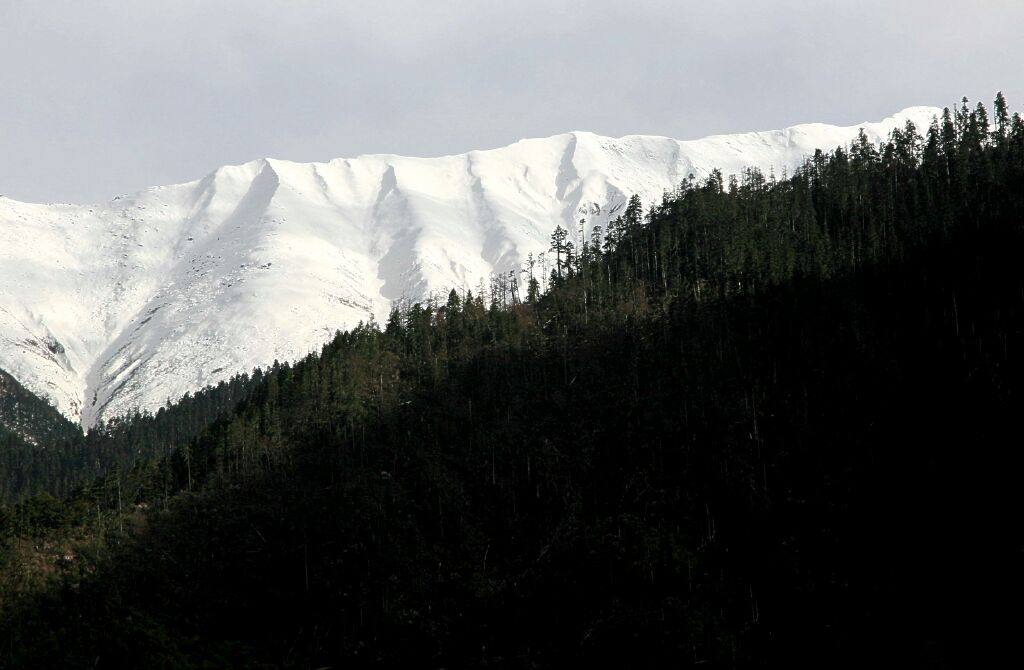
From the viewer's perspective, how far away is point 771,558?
120438 millimetres

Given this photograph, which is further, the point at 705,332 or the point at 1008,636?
the point at 705,332

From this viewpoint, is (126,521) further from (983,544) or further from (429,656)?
(983,544)

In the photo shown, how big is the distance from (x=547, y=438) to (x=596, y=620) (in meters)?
36.9

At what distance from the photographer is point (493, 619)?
124 meters

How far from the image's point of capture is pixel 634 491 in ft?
451

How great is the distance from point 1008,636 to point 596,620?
1835 inches

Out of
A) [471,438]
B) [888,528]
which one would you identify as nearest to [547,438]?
[471,438]

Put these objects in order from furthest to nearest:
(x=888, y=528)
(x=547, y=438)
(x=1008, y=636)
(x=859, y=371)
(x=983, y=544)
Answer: (x=547, y=438)
(x=859, y=371)
(x=888, y=528)
(x=983, y=544)
(x=1008, y=636)

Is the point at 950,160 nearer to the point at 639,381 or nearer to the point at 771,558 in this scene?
the point at 639,381

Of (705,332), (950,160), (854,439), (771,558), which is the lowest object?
(771,558)

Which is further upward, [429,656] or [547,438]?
[547,438]

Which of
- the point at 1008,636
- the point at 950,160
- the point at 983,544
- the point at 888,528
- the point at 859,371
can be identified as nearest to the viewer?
the point at 1008,636

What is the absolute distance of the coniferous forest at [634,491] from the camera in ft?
363

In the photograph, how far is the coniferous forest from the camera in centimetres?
11062
